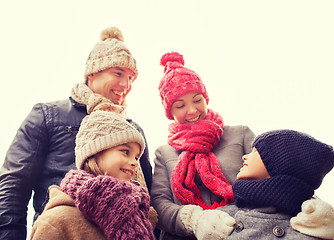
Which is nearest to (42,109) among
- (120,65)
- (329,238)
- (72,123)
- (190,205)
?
(72,123)

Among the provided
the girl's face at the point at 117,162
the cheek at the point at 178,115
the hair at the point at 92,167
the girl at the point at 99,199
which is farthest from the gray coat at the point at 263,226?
the cheek at the point at 178,115

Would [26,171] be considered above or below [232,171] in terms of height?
above

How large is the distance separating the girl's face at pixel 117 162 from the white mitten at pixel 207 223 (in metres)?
0.36

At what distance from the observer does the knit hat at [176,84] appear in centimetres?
169

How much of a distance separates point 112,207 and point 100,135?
344 mm

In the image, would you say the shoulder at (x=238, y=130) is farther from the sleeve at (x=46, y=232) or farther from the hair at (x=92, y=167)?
the sleeve at (x=46, y=232)

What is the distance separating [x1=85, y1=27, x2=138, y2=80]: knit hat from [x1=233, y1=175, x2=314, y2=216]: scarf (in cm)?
114

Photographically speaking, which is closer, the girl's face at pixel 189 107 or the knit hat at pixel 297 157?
the knit hat at pixel 297 157

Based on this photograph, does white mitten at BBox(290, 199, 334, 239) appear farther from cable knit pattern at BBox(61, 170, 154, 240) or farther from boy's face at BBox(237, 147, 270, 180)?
cable knit pattern at BBox(61, 170, 154, 240)

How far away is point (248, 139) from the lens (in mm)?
1659

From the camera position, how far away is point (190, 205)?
1.32 m

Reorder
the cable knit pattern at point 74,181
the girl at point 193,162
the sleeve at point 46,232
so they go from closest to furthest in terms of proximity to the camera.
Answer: the sleeve at point 46,232 → the cable knit pattern at point 74,181 → the girl at point 193,162

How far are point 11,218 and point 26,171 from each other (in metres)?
0.23

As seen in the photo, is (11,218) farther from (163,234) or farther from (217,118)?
(217,118)
